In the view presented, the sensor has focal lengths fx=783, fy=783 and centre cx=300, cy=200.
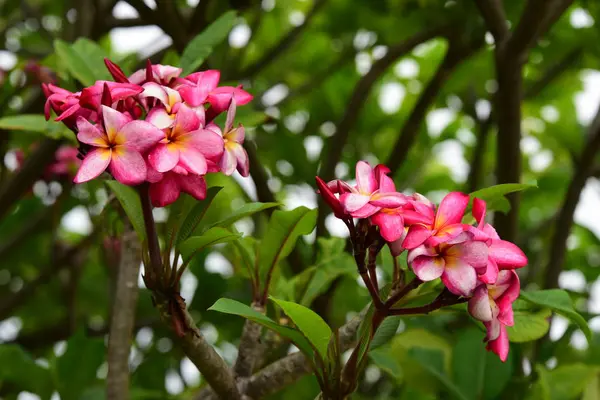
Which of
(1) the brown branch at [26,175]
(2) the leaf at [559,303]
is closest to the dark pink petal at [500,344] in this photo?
(2) the leaf at [559,303]

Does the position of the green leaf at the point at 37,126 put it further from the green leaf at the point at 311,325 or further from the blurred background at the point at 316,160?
the green leaf at the point at 311,325

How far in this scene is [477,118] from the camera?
6.75 feet

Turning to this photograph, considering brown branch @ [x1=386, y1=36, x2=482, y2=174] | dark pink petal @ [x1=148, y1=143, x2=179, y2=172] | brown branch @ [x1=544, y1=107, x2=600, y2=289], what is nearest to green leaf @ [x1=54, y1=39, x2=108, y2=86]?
dark pink petal @ [x1=148, y1=143, x2=179, y2=172]

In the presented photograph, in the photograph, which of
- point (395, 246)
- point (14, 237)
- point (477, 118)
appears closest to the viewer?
point (395, 246)

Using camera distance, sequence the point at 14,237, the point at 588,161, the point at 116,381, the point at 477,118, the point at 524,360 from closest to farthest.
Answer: the point at 116,381 < the point at 524,360 < the point at 588,161 < the point at 14,237 < the point at 477,118

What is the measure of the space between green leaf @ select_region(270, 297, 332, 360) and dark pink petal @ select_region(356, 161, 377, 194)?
0.12 meters

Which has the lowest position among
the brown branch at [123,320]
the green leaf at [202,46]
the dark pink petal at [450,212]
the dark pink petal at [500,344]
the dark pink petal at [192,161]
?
the brown branch at [123,320]

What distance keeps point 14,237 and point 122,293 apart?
0.93 metres

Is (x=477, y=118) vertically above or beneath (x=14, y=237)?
beneath

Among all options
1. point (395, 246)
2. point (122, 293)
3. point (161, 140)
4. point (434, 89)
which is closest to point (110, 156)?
point (161, 140)

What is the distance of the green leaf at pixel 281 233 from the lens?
2.85ft

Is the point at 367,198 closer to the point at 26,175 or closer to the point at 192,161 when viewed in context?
the point at 192,161

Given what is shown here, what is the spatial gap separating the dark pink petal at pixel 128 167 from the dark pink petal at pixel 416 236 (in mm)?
243

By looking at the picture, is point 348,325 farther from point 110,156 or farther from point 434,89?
point 434,89
